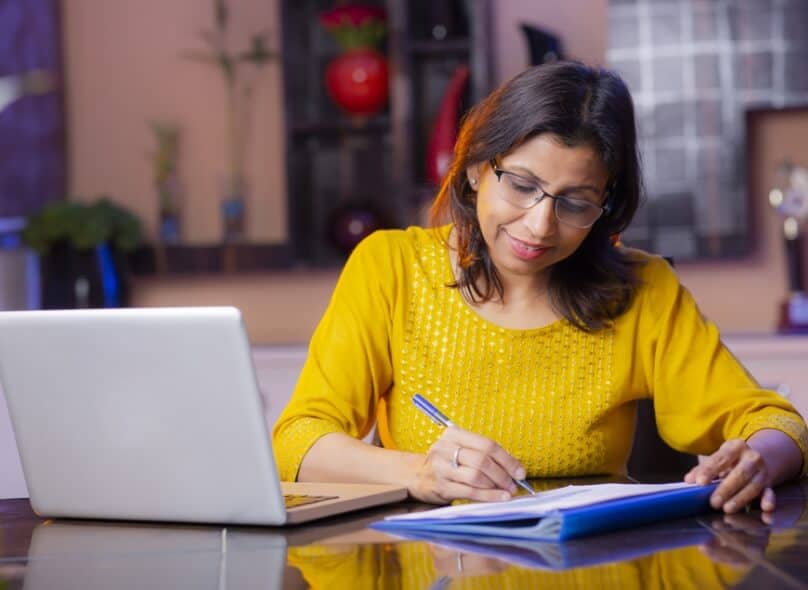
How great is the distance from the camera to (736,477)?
4.67 ft

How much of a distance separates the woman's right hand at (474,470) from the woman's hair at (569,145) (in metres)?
0.52

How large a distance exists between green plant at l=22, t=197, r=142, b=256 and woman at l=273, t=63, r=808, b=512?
1812 mm

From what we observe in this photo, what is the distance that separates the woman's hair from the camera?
1811 mm

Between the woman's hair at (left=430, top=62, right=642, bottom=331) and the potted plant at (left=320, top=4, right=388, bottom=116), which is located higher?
the potted plant at (left=320, top=4, right=388, bottom=116)

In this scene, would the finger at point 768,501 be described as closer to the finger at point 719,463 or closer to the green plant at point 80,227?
the finger at point 719,463

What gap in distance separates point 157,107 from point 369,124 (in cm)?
64

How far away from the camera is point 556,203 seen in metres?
1.79

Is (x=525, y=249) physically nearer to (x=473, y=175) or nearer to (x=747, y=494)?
(x=473, y=175)

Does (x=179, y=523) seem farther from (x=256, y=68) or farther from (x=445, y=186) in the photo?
(x=256, y=68)

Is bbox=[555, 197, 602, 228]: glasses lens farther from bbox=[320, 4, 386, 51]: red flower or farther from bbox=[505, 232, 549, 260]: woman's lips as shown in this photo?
bbox=[320, 4, 386, 51]: red flower

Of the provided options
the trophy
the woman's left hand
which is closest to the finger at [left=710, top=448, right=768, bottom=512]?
the woman's left hand

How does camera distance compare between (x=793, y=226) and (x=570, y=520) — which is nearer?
(x=570, y=520)

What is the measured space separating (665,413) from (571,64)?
0.53 m

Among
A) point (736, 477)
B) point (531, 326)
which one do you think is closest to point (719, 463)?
point (736, 477)
